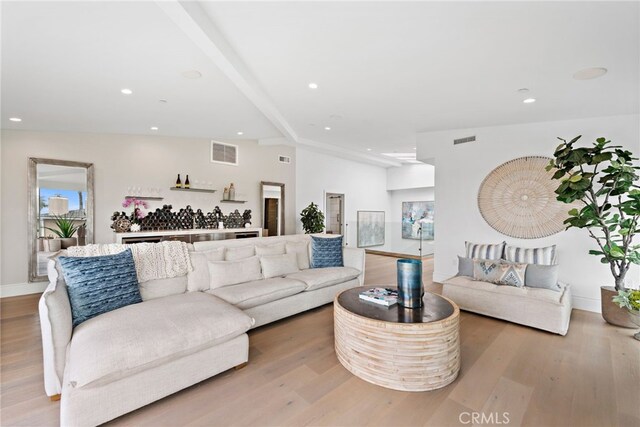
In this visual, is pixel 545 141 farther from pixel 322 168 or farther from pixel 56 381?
pixel 56 381

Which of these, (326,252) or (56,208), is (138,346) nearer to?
(326,252)

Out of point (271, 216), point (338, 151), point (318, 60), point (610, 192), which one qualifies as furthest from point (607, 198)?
point (271, 216)

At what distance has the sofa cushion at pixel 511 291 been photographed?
3054 millimetres

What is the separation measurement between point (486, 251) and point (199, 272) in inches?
156

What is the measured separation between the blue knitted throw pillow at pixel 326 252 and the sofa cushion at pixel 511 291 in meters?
1.60

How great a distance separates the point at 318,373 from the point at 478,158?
4.23 metres

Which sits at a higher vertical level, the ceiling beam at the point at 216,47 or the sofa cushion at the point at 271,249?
the ceiling beam at the point at 216,47

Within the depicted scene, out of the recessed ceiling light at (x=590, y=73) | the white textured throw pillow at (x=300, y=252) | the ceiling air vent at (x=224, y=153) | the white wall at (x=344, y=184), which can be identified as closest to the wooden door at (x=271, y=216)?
the white wall at (x=344, y=184)

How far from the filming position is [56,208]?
4.50 meters

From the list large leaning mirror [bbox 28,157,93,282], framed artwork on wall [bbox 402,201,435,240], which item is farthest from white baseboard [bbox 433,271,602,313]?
large leaning mirror [bbox 28,157,93,282]

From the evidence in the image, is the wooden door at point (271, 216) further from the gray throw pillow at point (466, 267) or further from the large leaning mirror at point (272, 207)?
the gray throw pillow at point (466, 267)

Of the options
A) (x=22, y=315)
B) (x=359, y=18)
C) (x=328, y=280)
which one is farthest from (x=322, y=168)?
(x=22, y=315)

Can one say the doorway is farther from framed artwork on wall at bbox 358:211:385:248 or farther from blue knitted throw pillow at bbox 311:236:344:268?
blue knitted throw pillow at bbox 311:236:344:268

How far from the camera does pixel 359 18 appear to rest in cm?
206
